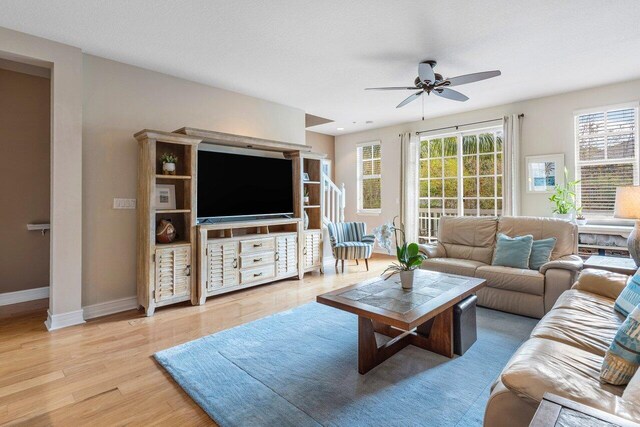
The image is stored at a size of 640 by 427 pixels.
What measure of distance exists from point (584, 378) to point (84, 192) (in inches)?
164

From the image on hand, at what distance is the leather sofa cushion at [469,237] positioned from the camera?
158 inches

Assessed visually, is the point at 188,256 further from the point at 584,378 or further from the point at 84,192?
the point at 584,378

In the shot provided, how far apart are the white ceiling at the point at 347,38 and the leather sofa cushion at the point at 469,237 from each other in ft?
6.07

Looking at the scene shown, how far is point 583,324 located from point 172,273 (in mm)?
3586

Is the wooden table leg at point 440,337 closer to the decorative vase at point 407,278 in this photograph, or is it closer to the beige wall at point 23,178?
the decorative vase at point 407,278

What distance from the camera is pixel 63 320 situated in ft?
10.2

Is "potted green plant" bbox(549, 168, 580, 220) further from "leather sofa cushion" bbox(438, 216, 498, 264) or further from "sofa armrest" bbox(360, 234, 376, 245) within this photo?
"sofa armrest" bbox(360, 234, 376, 245)

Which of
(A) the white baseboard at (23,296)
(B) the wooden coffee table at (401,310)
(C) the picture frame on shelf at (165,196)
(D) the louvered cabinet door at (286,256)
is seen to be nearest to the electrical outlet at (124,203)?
(C) the picture frame on shelf at (165,196)

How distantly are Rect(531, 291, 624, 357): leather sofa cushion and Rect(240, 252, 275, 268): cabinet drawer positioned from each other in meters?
3.16

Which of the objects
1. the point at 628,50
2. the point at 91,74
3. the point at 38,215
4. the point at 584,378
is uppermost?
the point at 628,50

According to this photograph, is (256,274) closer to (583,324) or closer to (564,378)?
(583,324)

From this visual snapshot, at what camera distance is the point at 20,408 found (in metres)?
1.91

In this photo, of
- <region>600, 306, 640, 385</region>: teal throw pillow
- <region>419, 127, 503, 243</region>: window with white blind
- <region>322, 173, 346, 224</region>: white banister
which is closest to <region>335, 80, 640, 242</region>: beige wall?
<region>419, 127, 503, 243</region>: window with white blind

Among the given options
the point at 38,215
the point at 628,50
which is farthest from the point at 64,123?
the point at 628,50
